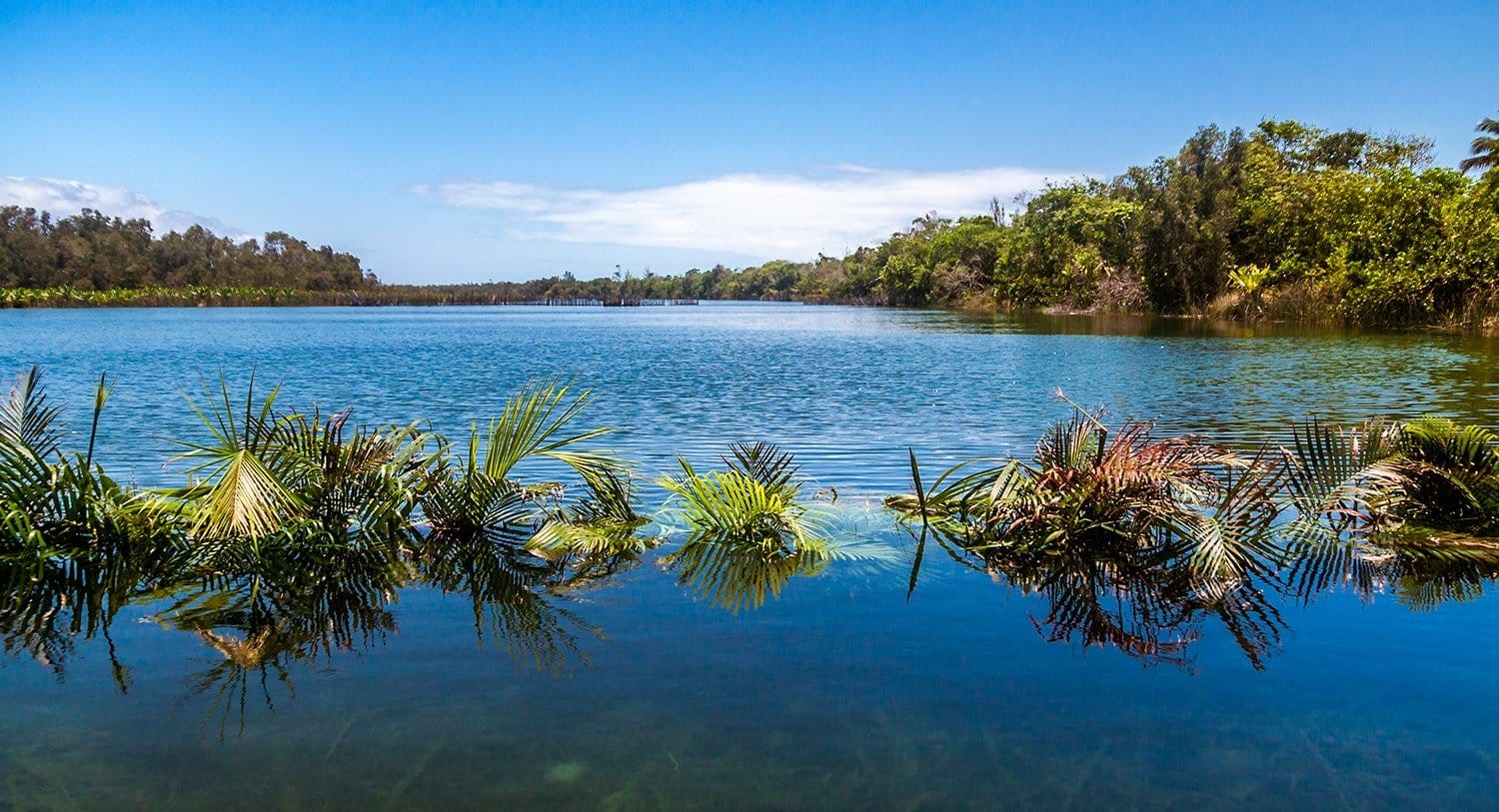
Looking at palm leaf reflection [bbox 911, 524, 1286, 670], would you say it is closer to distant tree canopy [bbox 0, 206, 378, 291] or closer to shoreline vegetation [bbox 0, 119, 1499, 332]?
shoreline vegetation [bbox 0, 119, 1499, 332]

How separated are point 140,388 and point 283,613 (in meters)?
20.5

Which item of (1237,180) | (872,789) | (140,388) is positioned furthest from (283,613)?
(1237,180)

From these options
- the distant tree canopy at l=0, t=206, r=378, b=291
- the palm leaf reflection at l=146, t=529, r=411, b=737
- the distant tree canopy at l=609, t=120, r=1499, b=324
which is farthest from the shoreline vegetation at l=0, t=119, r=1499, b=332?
the palm leaf reflection at l=146, t=529, r=411, b=737

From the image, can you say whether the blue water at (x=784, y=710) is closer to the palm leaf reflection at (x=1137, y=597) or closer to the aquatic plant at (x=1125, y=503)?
the palm leaf reflection at (x=1137, y=597)

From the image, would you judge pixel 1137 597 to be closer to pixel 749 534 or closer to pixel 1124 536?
pixel 1124 536

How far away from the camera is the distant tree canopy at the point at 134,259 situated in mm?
132875

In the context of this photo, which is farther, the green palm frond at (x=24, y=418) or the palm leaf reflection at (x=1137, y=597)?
the green palm frond at (x=24, y=418)

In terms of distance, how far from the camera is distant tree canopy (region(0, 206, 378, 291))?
5231 inches

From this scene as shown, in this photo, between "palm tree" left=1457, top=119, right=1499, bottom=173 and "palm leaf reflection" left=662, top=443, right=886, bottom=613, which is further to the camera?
"palm tree" left=1457, top=119, right=1499, bottom=173

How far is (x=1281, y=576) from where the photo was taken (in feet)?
23.1

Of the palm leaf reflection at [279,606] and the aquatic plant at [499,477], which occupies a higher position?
the aquatic plant at [499,477]

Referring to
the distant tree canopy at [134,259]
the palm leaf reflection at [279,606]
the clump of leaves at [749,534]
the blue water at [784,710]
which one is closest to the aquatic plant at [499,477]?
the palm leaf reflection at [279,606]

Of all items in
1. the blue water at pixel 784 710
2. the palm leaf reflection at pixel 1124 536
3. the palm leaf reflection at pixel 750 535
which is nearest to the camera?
the blue water at pixel 784 710

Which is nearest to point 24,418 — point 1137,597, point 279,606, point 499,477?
point 279,606
